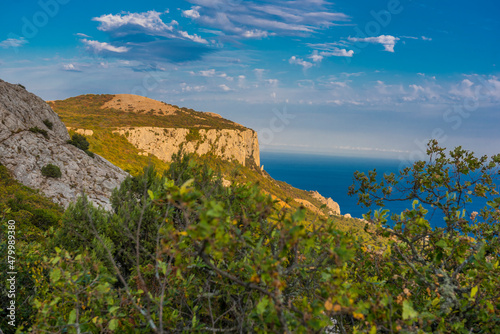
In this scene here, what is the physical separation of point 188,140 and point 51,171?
7507cm

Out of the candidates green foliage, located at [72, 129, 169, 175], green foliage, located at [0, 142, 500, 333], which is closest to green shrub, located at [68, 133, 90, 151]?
green foliage, located at [72, 129, 169, 175]

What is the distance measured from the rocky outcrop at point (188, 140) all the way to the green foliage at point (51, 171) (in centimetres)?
4167

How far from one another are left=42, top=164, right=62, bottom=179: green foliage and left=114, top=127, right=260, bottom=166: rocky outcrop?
41666mm

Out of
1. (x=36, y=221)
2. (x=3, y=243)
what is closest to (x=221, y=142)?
(x=36, y=221)

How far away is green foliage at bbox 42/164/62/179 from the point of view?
1214 inches

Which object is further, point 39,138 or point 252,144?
point 252,144

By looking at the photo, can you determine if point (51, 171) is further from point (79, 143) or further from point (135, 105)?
point (135, 105)

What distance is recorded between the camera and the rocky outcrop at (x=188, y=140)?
296 feet

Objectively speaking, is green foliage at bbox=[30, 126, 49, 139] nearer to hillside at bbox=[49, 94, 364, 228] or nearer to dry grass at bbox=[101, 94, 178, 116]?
hillside at bbox=[49, 94, 364, 228]

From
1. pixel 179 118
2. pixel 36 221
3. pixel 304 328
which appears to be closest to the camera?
pixel 304 328

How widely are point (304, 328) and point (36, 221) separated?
2377 centimetres

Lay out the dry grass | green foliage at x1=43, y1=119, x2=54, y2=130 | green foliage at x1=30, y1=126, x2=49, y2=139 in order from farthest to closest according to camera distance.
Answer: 1. the dry grass
2. green foliage at x1=43, y1=119, x2=54, y2=130
3. green foliage at x1=30, y1=126, x2=49, y2=139

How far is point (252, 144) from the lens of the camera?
514 ft

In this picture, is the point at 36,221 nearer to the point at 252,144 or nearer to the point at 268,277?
the point at 268,277
